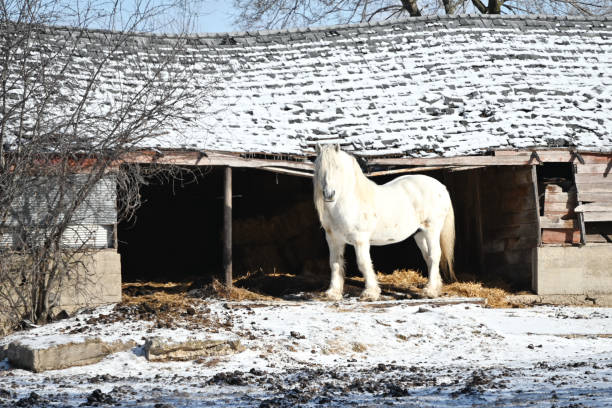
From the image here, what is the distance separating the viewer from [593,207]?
12375 mm

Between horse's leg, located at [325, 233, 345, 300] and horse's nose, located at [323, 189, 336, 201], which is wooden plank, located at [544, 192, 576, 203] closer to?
horse's leg, located at [325, 233, 345, 300]

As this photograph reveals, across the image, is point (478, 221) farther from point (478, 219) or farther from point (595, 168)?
point (595, 168)

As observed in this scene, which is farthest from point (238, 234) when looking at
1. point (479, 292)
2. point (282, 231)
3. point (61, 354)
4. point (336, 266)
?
point (61, 354)

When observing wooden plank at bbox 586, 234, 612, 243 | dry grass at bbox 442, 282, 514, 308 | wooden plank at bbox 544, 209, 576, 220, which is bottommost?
dry grass at bbox 442, 282, 514, 308

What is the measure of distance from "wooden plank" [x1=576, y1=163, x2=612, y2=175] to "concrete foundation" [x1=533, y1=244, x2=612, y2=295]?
→ 107 cm

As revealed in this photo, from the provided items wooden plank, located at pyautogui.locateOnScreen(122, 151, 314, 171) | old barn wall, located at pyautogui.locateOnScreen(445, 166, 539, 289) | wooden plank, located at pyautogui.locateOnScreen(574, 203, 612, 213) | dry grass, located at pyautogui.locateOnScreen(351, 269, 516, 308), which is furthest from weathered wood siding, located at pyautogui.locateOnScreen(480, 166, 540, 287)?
wooden plank, located at pyautogui.locateOnScreen(122, 151, 314, 171)

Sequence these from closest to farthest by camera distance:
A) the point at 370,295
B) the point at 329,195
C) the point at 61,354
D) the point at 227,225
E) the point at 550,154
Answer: the point at 61,354 → the point at 329,195 → the point at 370,295 → the point at 227,225 → the point at 550,154

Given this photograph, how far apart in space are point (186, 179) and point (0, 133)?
5328 millimetres

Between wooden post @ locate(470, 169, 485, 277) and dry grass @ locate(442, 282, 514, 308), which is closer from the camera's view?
dry grass @ locate(442, 282, 514, 308)

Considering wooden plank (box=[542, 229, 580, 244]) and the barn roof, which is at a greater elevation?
the barn roof

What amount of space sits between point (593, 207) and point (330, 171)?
170 inches

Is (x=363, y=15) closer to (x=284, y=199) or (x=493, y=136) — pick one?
(x=284, y=199)

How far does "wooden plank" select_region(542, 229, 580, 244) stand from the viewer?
1237 cm

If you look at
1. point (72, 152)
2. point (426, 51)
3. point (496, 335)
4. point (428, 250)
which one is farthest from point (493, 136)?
point (72, 152)
